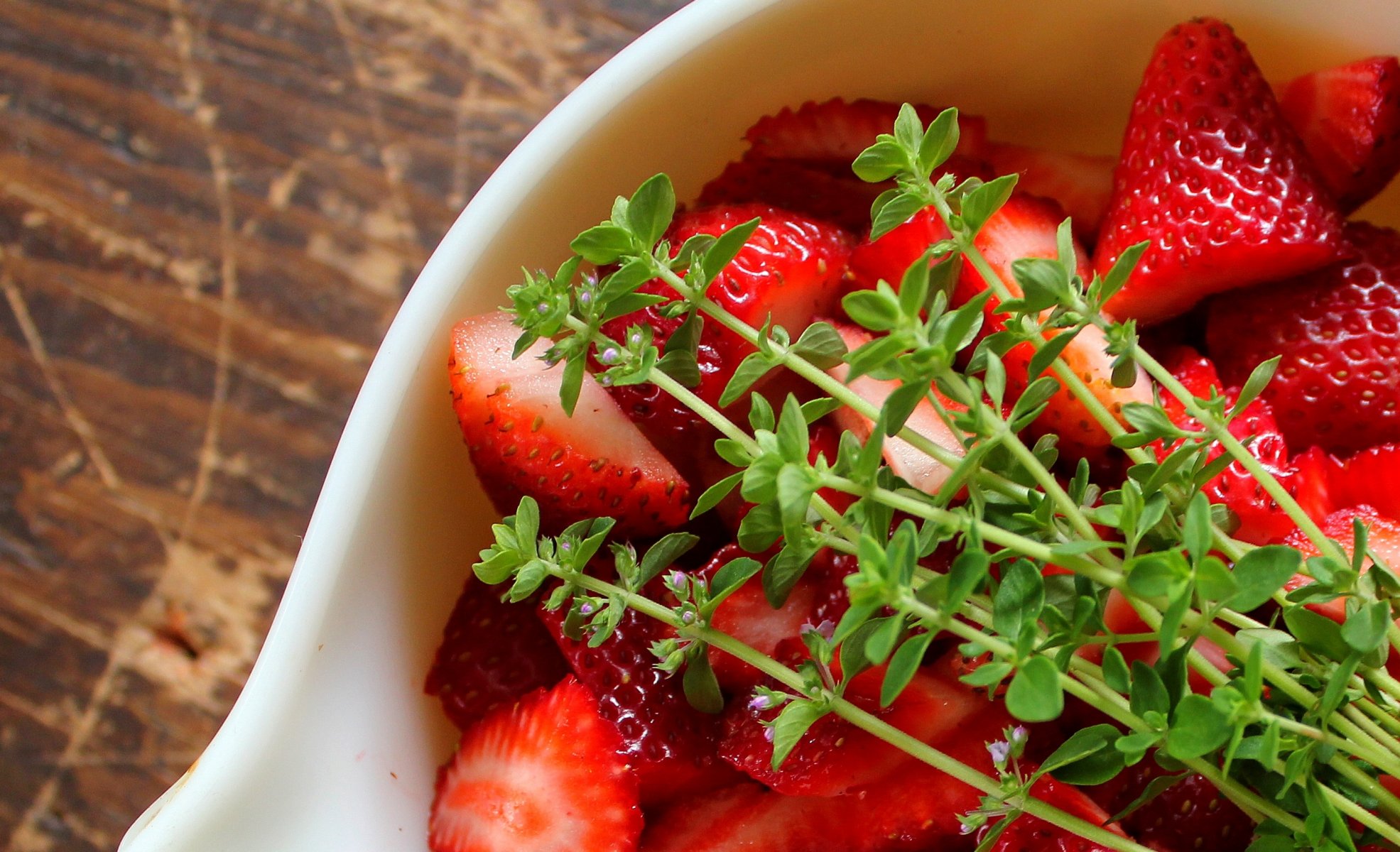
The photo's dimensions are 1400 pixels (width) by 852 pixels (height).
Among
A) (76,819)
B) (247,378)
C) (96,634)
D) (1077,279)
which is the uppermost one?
(1077,279)

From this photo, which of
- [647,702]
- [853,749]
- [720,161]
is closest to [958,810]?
[853,749]

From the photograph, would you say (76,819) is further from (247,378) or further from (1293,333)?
(1293,333)

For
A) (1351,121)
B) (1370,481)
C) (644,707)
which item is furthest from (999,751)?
(1351,121)

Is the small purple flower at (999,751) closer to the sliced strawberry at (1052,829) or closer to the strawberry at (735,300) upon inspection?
the sliced strawberry at (1052,829)

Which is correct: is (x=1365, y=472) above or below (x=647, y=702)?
above

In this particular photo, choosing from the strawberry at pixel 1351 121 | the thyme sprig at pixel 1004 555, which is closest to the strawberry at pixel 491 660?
the thyme sprig at pixel 1004 555
